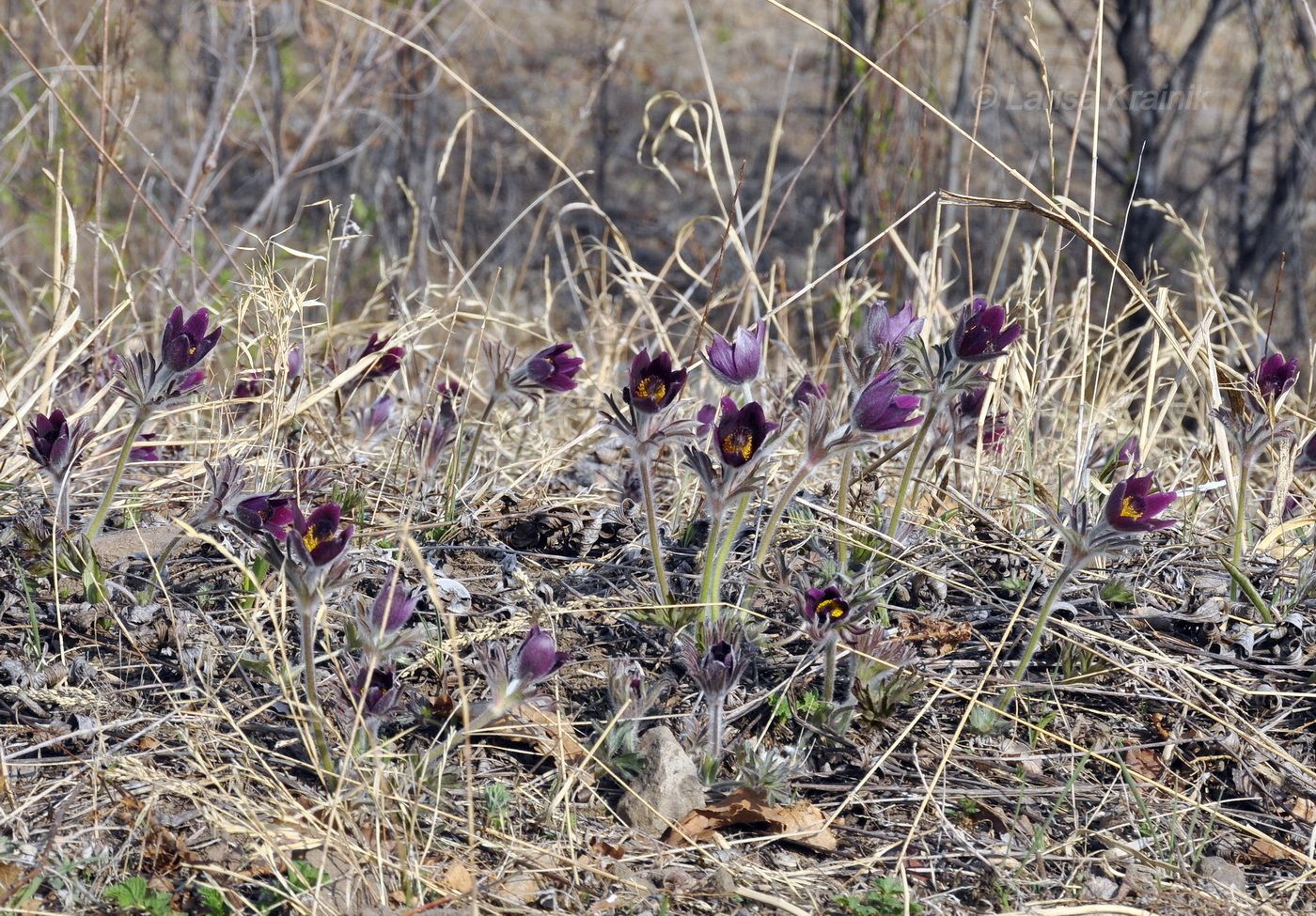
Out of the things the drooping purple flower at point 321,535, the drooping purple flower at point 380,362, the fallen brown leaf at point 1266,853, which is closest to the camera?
the drooping purple flower at point 321,535

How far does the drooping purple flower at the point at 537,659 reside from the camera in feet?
5.53

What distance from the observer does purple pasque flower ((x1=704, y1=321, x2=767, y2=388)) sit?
1937mm

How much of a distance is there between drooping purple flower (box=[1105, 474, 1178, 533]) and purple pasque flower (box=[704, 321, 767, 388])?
58 cm

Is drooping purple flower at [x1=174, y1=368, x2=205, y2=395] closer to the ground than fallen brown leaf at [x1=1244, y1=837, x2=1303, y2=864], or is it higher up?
higher up

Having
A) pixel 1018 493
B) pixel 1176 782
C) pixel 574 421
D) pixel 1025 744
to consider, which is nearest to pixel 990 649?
pixel 1025 744

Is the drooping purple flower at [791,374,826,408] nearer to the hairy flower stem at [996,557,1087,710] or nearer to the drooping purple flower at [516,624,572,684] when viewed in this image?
the hairy flower stem at [996,557,1087,710]

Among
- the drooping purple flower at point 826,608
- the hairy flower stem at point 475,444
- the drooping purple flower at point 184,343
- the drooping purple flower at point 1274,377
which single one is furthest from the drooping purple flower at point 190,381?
the drooping purple flower at point 1274,377

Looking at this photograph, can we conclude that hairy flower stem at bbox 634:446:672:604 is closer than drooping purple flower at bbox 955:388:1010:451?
Yes

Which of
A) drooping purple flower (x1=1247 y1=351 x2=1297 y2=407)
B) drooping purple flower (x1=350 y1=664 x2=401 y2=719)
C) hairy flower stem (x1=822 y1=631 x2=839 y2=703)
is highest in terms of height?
drooping purple flower (x1=1247 y1=351 x2=1297 y2=407)

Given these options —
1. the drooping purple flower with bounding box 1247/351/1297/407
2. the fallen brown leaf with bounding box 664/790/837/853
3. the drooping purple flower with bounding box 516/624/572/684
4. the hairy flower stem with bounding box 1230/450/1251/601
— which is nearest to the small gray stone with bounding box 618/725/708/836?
the fallen brown leaf with bounding box 664/790/837/853

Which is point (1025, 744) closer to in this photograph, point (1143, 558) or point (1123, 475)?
point (1143, 558)

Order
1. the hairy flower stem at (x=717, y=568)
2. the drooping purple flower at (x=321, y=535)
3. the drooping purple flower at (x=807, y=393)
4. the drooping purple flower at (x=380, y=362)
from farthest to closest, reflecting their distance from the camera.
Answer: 1. the drooping purple flower at (x=380, y=362)
2. the drooping purple flower at (x=807, y=393)
3. the hairy flower stem at (x=717, y=568)
4. the drooping purple flower at (x=321, y=535)

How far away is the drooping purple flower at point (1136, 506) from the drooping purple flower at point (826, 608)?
1.29 ft

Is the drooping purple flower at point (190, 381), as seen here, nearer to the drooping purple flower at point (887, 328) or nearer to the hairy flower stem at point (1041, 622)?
the drooping purple flower at point (887, 328)
